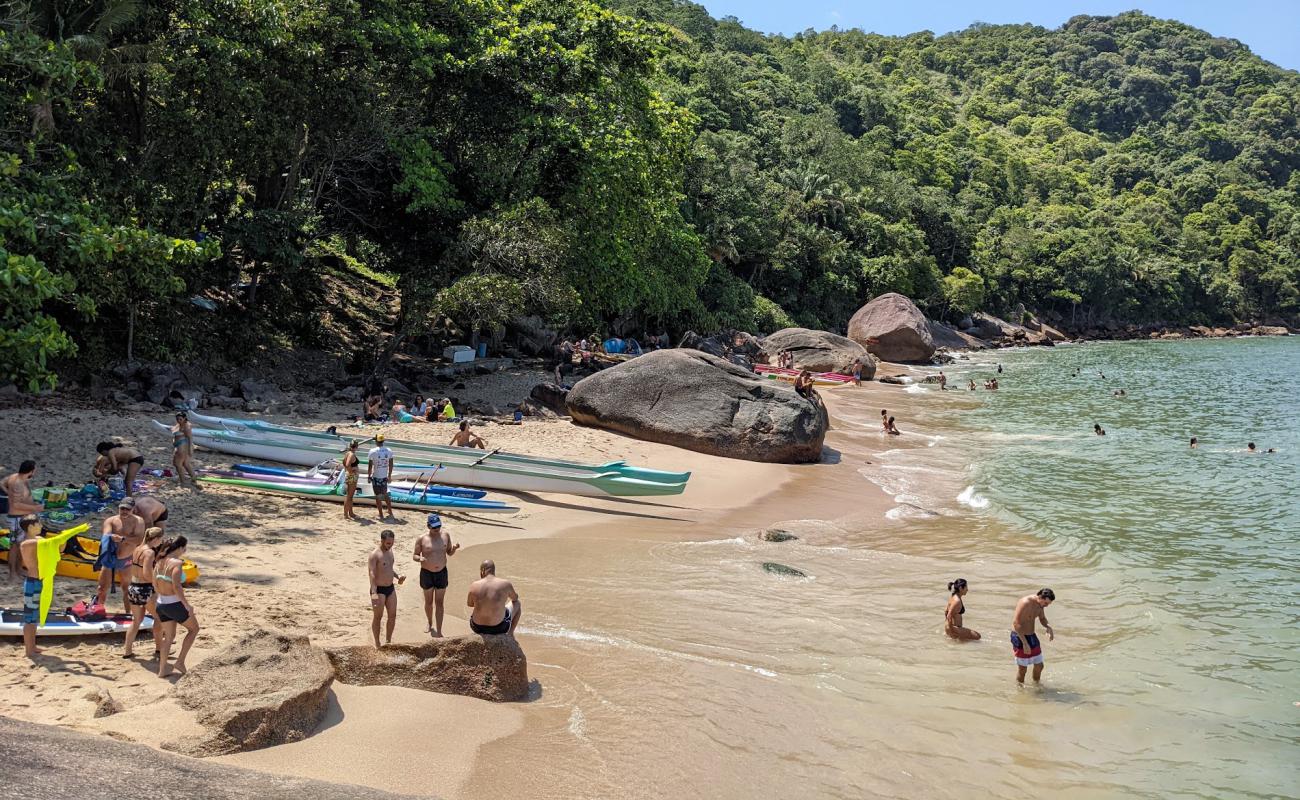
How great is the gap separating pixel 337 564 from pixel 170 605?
3.83 meters

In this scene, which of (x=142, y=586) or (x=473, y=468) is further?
(x=473, y=468)

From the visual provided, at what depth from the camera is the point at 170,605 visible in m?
8.13

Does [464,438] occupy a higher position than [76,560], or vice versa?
[464,438]

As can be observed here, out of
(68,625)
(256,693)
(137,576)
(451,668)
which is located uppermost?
(137,576)

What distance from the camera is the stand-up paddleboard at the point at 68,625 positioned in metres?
8.30

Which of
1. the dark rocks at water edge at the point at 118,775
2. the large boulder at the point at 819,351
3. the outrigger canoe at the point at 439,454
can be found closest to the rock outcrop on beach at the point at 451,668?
the dark rocks at water edge at the point at 118,775

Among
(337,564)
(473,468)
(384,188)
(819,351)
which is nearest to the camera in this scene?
(337,564)

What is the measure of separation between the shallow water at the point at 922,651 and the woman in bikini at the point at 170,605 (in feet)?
9.43

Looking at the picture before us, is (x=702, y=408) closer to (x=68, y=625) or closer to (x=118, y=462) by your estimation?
(x=118, y=462)

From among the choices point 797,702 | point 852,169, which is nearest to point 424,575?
point 797,702

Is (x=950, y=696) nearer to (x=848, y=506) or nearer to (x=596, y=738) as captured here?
(x=596, y=738)

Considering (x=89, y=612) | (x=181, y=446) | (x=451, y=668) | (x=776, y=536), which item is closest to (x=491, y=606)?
(x=451, y=668)

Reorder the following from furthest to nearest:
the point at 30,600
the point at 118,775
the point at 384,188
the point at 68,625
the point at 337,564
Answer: the point at 384,188
the point at 337,564
the point at 68,625
the point at 30,600
the point at 118,775

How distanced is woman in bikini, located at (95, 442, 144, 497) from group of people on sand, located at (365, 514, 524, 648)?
5293 mm
